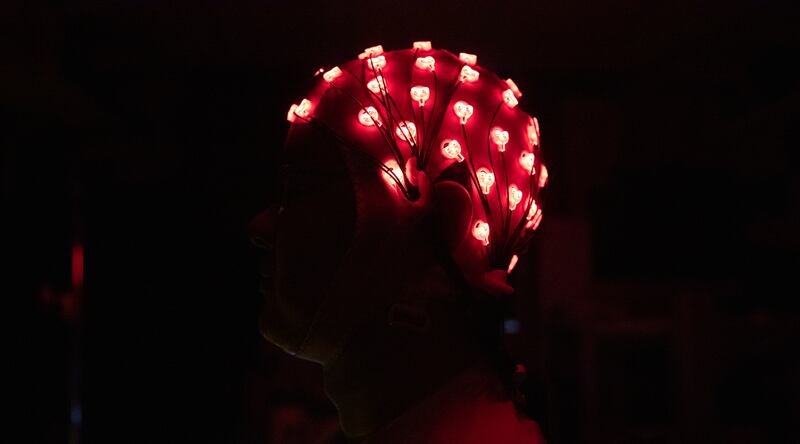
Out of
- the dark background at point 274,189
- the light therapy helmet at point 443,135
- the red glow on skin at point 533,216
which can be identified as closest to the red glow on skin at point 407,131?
the light therapy helmet at point 443,135

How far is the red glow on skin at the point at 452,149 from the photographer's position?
64.1 inches

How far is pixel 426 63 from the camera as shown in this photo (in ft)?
5.61

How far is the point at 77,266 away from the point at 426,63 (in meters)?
2.96

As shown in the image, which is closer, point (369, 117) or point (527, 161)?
point (369, 117)

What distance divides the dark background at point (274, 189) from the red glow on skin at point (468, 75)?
6.79ft

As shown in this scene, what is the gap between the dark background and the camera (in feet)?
12.7

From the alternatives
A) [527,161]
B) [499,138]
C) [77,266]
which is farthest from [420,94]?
[77,266]

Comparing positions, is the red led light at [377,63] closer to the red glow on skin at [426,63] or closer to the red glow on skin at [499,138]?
the red glow on skin at [426,63]

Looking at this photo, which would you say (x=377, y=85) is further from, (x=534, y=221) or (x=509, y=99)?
(x=534, y=221)

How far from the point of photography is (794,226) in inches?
160

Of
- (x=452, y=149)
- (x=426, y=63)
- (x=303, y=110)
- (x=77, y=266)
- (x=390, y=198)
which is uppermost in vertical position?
(x=426, y=63)

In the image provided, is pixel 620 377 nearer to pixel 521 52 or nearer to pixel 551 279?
pixel 551 279

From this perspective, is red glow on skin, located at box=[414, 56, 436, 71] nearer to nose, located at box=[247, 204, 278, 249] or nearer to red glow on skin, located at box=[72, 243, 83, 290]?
nose, located at box=[247, 204, 278, 249]

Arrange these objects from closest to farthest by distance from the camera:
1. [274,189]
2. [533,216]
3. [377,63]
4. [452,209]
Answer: [452,209], [377,63], [533,216], [274,189]
